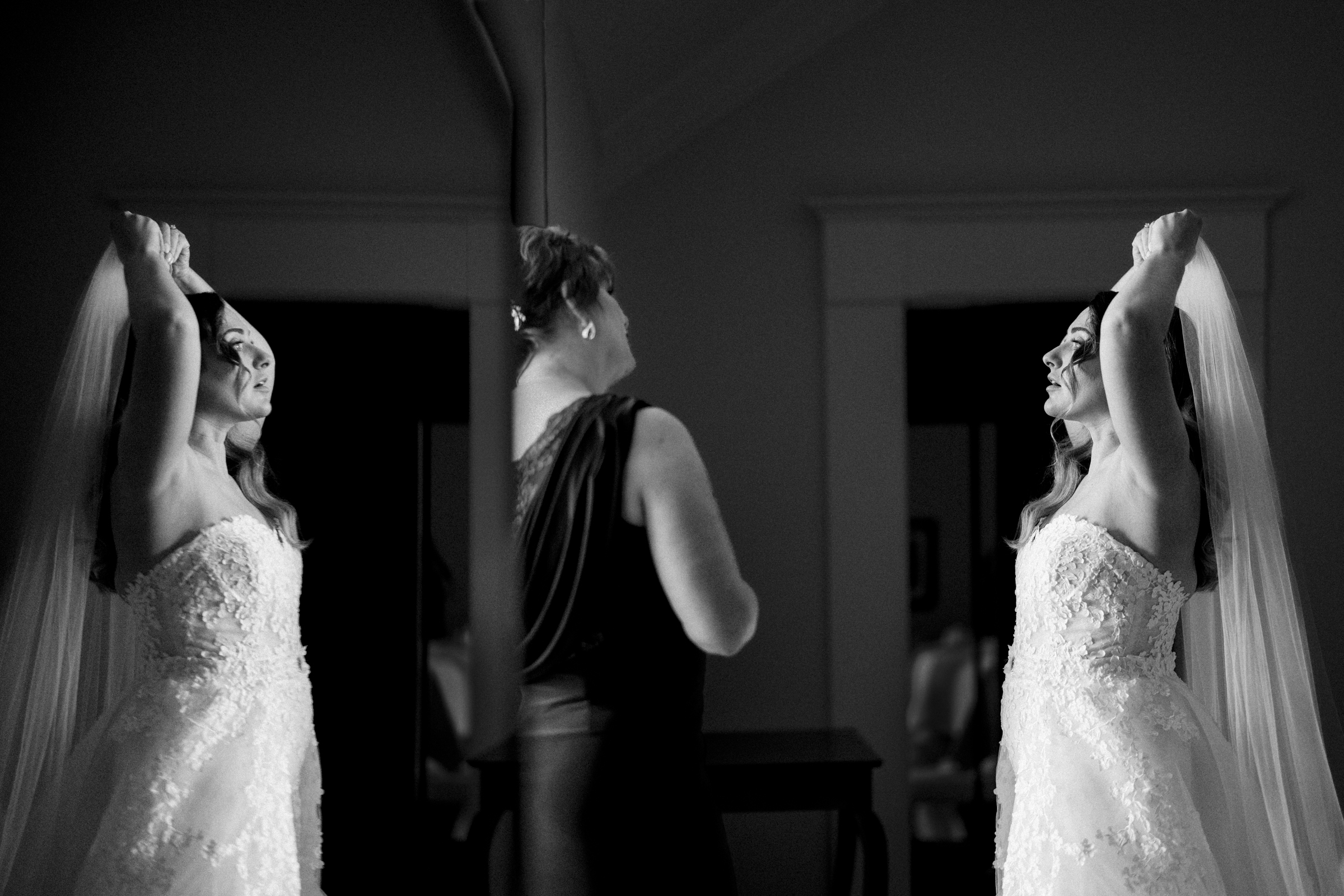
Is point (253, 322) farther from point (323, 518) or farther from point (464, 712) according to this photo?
point (464, 712)

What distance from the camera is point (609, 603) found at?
2.90ft

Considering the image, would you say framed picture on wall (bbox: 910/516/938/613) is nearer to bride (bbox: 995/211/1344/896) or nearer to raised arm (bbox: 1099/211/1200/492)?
bride (bbox: 995/211/1344/896)

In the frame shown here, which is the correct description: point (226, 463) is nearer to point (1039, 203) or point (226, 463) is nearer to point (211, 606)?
point (211, 606)

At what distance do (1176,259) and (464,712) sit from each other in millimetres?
782

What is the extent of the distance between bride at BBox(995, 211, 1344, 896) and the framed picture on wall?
0.24ft

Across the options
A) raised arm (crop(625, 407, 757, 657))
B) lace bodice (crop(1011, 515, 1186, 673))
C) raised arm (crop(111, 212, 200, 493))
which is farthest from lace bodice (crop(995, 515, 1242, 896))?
raised arm (crop(111, 212, 200, 493))

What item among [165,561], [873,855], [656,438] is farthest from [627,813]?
[165,561]

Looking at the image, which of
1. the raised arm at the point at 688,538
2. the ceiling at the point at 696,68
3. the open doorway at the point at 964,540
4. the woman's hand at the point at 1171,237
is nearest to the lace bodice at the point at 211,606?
the raised arm at the point at 688,538

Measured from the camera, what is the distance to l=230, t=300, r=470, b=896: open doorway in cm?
85

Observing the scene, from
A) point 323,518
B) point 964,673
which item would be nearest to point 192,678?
point 323,518

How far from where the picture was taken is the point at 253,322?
33.2 inches

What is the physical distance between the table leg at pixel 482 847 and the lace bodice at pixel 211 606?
0.27 m

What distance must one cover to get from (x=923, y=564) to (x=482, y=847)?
494 mm

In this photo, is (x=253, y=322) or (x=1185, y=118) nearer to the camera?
(x=253, y=322)
